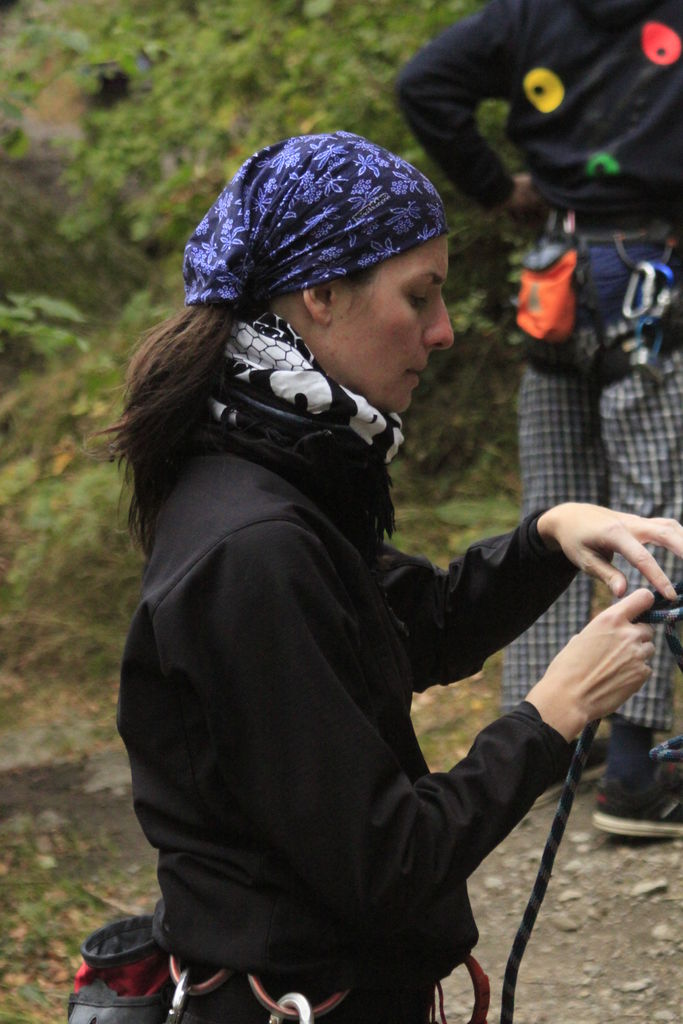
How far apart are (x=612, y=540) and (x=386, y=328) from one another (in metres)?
0.46

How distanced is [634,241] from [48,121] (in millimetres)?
6315

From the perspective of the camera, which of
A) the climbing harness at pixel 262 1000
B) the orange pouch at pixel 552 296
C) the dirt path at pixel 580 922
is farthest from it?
the orange pouch at pixel 552 296

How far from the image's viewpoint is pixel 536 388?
3.89 metres

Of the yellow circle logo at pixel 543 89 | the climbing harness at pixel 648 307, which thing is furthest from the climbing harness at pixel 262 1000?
the yellow circle logo at pixel 543 89

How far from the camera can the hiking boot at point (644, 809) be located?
11.7ft

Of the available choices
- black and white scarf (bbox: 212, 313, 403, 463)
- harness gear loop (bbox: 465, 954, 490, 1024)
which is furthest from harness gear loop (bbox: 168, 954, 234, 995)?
black and white scarf (bbox: 212, 313, 403, 463)

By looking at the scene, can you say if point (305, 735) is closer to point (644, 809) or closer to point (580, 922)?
point (580, 922)

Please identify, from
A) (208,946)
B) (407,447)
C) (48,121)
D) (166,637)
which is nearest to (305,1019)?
(208,946)

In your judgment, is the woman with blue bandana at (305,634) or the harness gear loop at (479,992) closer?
the woman with blue bandana at (305,634)

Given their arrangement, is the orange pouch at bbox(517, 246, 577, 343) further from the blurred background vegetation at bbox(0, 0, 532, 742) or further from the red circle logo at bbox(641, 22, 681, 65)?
the blurred background vegetation at bbox(0, 0, 532, 742)

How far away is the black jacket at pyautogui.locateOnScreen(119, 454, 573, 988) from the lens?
1.61m

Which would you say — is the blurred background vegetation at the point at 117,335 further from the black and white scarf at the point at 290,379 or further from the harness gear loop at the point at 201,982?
the black and white scarf at the point at 290,379

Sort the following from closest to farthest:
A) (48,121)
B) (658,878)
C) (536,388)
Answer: (658,878) < (536,388) < (48,121)

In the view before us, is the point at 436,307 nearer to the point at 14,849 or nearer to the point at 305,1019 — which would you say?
the point at 305,1019
